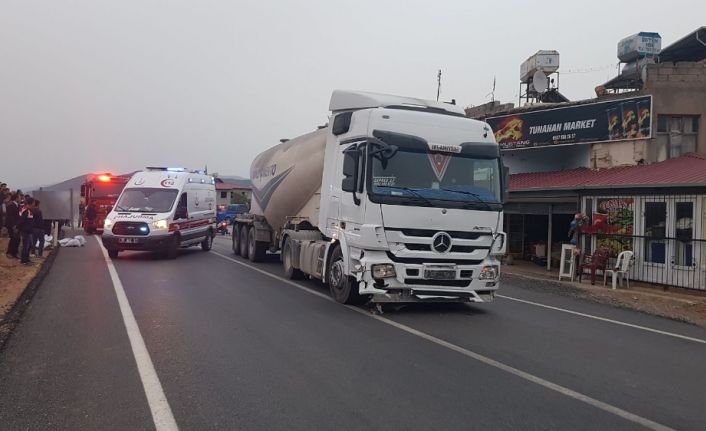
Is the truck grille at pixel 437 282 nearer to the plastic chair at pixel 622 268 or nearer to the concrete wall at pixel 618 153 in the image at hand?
the plastic chair at pixel 622 268

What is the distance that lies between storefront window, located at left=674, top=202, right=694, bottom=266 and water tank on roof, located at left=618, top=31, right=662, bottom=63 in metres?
12.6

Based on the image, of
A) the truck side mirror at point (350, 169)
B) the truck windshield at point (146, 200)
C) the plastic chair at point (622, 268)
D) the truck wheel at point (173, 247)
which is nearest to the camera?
the truck side mirror at point (350, 169)

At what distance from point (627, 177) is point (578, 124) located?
4.53 metres

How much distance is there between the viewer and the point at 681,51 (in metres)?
24.7

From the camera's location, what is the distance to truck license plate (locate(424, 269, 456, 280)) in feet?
28.6

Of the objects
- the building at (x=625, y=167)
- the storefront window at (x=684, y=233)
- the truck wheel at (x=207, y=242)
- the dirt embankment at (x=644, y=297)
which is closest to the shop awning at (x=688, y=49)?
the building at (x=625, y=167)

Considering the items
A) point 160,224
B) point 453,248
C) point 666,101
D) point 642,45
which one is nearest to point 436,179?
point 453,248

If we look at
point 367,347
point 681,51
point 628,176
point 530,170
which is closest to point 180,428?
point 367,347

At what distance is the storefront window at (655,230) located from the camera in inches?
585

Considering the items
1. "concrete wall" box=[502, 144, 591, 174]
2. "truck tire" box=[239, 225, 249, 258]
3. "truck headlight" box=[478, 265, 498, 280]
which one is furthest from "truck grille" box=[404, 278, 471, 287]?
"concrete wall" box=[502, 144, 591, 174]

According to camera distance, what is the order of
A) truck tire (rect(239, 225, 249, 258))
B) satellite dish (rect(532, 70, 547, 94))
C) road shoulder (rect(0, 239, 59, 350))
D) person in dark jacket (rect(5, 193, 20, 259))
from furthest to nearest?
satellite dish (rect(532, 70, 547, 94)) < truck tire (rect(239, 225, 249, 258)) < person in dark jacket (rect(5, 193, 20, 259)) < road shoulder (rect(0, 239, 59, 350))

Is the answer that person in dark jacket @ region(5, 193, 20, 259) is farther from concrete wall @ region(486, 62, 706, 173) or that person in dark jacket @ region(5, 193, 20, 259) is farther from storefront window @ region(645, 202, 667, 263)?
concrete wall @ region(486, 62, 706, 173)

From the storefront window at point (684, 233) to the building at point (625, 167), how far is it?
3 centimetres

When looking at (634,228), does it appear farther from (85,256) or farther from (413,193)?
(85,256)
